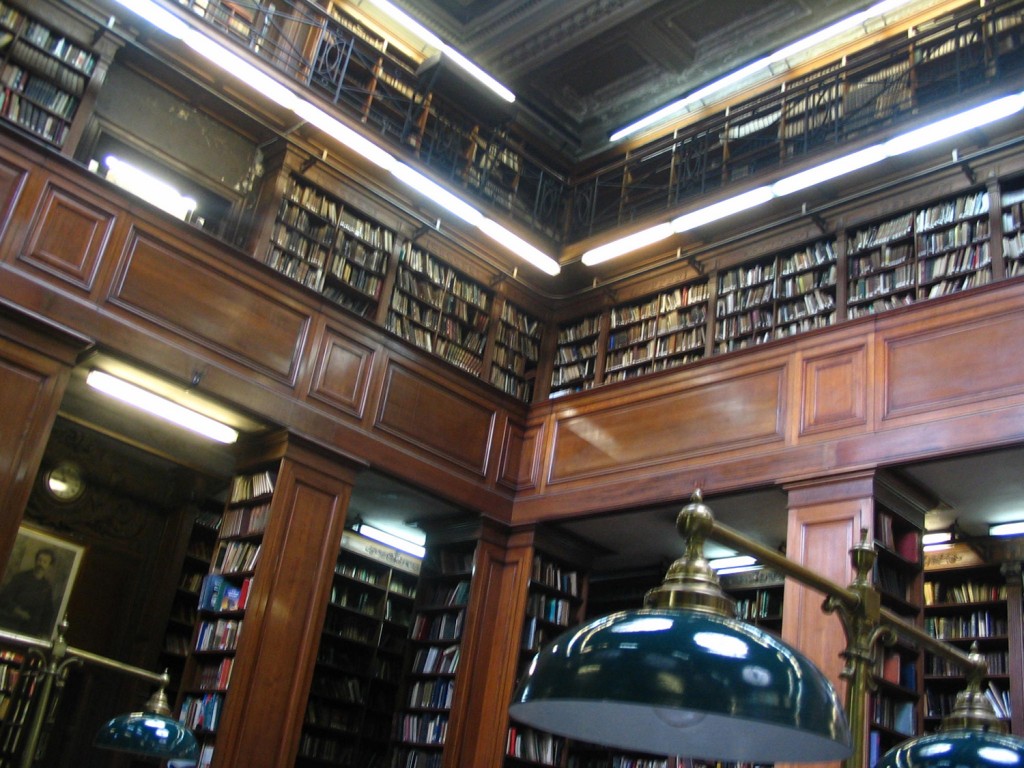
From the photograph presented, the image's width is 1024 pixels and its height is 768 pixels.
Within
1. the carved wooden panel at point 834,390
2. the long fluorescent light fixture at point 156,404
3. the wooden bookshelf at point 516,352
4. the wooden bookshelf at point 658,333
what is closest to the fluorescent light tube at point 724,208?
the wooden bookshelf at point 658,333

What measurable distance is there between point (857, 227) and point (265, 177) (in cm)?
397

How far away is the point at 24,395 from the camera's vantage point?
5.12 metres

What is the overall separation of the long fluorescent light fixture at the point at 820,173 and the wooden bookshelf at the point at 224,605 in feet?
9.35

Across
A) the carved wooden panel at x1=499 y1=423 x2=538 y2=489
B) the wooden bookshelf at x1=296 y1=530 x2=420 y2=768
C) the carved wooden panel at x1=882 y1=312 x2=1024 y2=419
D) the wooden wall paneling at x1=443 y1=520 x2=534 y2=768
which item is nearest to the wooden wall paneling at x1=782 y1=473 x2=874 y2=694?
the carved wooden panel at x1=882 y1=312 x2=1024 y2=419

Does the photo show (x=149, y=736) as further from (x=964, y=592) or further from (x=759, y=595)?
(x=964, y=592)

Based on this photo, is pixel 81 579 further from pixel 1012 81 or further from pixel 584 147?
pixel 1012 81

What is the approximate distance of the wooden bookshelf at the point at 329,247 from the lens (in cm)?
660

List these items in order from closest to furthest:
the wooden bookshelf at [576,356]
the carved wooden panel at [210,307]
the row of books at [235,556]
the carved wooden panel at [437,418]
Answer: the carved wooden panel at [210,307] < the row of books at [235,556] < the carved wooden panel at [437,418] < the wooden bookshelf at [576,356]

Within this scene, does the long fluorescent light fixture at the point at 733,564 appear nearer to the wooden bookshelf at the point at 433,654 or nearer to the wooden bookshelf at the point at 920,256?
the wooden bookshelf at the point at 433,654

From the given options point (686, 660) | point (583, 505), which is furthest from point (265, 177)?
point (686, 660)

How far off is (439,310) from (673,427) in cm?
198

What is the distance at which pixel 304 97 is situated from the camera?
245 inches

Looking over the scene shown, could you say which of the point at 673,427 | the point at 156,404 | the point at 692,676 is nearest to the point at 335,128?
the point at 156,404

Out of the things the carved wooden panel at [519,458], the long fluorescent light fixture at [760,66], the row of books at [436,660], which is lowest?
the row of books at [436,660]
